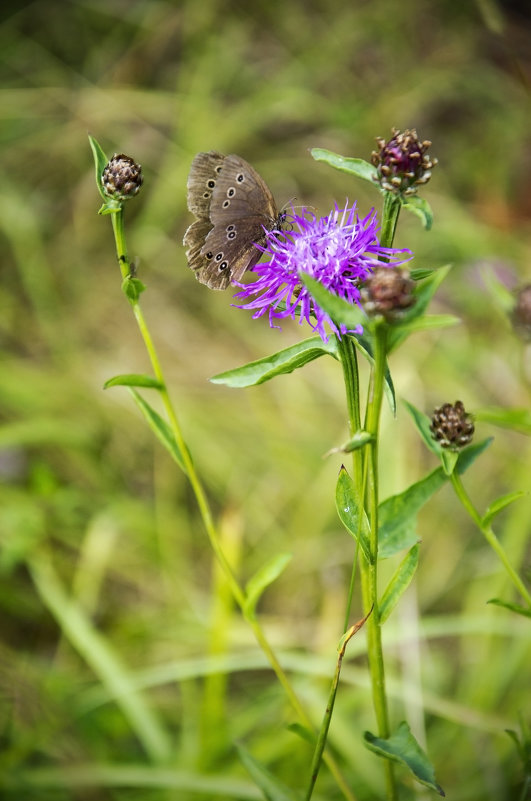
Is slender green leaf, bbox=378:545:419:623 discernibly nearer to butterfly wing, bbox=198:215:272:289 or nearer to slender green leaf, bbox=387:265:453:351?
slender green leaf, bbox=387:265:453:351

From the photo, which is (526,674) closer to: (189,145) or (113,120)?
(189,145)

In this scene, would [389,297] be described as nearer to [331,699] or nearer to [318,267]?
[318,267]

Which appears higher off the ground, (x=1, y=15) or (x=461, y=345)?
(x=1, y=15)

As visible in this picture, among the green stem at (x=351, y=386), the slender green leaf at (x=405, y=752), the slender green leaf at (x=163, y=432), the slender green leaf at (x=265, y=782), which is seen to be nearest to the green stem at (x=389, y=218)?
the green stem at (x=351, y=386)

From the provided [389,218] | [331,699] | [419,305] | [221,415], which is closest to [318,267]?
[389,218]

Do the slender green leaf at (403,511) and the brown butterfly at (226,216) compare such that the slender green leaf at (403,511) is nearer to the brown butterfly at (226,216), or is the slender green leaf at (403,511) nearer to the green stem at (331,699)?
the green stem at (331,699)

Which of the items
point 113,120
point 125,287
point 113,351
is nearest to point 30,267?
point 113,351

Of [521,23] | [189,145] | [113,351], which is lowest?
[113,351]
